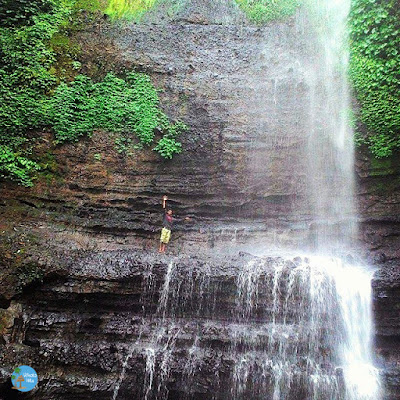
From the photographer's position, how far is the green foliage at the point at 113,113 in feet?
35.6

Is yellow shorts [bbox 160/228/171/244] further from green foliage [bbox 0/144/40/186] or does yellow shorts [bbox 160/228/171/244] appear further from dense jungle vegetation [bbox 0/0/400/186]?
green foliage [bbox 0/144/40/186]

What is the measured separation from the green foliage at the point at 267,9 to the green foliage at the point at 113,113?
521 cm

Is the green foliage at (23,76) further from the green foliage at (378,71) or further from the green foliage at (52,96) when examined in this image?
the green foliage at (378,71)

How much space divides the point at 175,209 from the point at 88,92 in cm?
448

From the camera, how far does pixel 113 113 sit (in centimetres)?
1129

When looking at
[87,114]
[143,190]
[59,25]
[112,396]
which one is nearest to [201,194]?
[143,190]

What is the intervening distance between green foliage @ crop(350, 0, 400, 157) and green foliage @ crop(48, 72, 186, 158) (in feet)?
17.8

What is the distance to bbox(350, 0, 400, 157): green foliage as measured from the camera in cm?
1024

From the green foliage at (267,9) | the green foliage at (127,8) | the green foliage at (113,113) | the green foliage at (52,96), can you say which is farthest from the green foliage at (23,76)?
the green foliage at (267,9)

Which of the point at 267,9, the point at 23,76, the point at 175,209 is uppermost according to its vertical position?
the point at 267,9

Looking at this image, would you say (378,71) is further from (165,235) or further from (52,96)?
(52,96)

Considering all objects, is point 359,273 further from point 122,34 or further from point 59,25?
point 59,25

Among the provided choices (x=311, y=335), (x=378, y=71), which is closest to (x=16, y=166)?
(x=311, y=335)

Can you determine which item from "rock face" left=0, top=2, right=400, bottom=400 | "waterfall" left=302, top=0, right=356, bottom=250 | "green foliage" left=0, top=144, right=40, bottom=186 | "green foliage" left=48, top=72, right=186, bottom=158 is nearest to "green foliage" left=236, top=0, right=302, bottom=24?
"rock face" left=0, top=2, right=400, bottom=400
